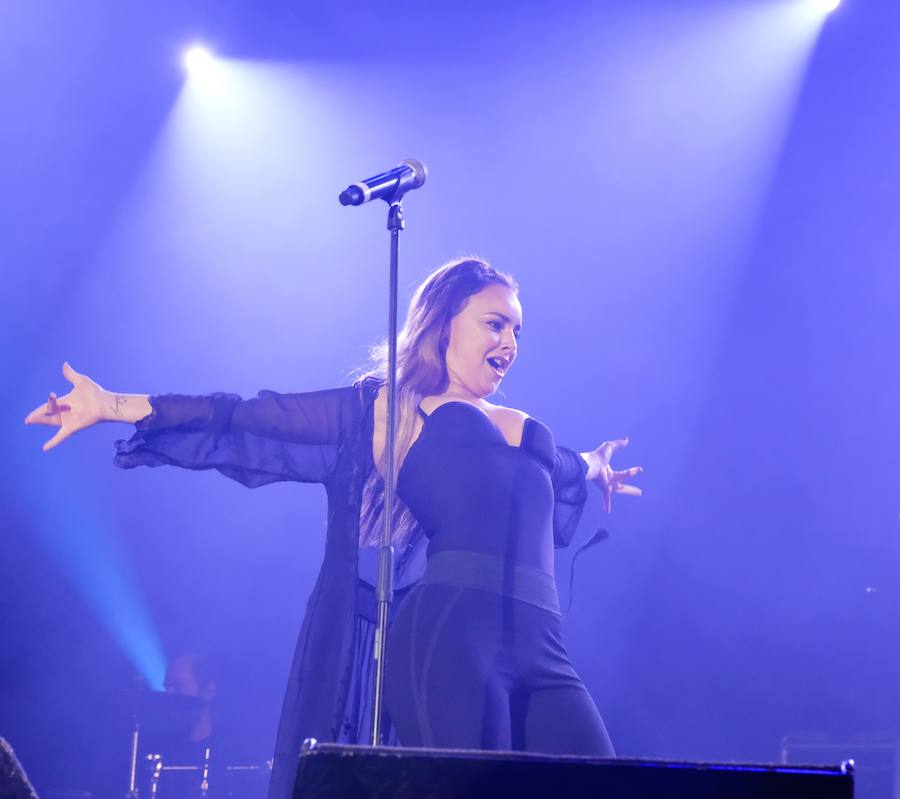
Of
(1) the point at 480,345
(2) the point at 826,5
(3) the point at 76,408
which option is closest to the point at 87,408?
(3) the point at 76,408

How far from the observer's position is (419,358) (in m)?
3.25

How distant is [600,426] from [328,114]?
220cm

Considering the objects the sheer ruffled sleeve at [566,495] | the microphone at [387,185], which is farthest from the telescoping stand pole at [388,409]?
the sheer ruffled sleeve at [566,495]

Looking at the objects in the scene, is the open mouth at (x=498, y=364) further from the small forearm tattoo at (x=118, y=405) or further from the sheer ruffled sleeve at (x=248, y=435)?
the small forearm tattoo at (x=118, y=405)

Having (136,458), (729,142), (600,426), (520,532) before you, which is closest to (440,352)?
(520,532)

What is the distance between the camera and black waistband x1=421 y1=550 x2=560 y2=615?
2.72m

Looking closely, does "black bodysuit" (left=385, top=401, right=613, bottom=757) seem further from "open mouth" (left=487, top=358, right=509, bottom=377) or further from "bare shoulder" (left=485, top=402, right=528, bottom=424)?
"open mouth" (left=487, top=358, right=509, bottom=377)

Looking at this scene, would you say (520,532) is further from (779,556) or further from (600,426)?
(779,556)

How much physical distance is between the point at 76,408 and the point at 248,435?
0.46 meters

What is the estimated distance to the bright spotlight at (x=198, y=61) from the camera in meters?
5.52

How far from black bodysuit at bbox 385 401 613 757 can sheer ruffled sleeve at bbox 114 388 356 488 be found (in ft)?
0.83

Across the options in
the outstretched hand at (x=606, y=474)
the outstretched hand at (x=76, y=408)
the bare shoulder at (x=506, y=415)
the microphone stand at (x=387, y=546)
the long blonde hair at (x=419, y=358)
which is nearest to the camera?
the microphone stand at (x=387, y=546)

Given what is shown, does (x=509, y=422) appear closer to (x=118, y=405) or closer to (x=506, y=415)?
(x=506, y=415)

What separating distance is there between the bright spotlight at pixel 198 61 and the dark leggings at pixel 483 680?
3.79m
